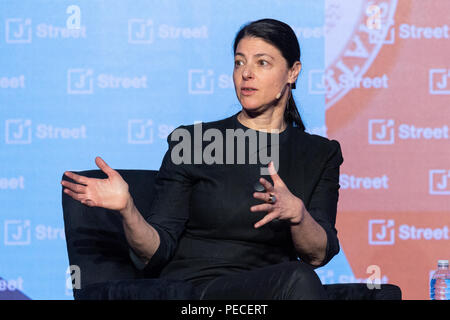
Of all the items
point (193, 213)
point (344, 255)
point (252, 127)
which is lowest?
point (344, 255)

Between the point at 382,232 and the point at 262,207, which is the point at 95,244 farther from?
the point at 382,232

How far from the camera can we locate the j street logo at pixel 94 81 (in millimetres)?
3104

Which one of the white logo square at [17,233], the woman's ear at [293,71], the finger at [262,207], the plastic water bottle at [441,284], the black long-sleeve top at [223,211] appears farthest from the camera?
the white logo square at [17,233]

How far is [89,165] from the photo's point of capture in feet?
10.2

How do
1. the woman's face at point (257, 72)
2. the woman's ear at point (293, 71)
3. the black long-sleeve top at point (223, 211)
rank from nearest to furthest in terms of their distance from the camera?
the black long-sleeve top at point (223, 211)
the woman's face at point (257, 72)
the woman's ear at point (293, 71)

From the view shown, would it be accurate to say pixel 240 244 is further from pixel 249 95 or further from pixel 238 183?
pixel 249 95

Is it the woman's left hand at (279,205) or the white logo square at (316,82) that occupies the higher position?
the white logo square at (316,82)

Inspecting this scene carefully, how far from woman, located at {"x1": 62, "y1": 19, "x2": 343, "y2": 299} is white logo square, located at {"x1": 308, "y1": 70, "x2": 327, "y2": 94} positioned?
0.86 metres

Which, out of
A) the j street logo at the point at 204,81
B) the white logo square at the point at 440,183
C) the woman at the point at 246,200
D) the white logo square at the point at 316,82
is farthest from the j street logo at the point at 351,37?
the woman at the point at 246,200

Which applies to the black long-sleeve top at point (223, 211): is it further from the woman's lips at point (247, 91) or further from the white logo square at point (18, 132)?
the white logo square at point (18, 132)

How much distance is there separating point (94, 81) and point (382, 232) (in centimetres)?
154

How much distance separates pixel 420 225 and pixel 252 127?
1.34 m

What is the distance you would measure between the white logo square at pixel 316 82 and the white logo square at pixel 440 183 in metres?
0.67

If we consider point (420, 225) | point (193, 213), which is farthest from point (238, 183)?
point (420, 225)
